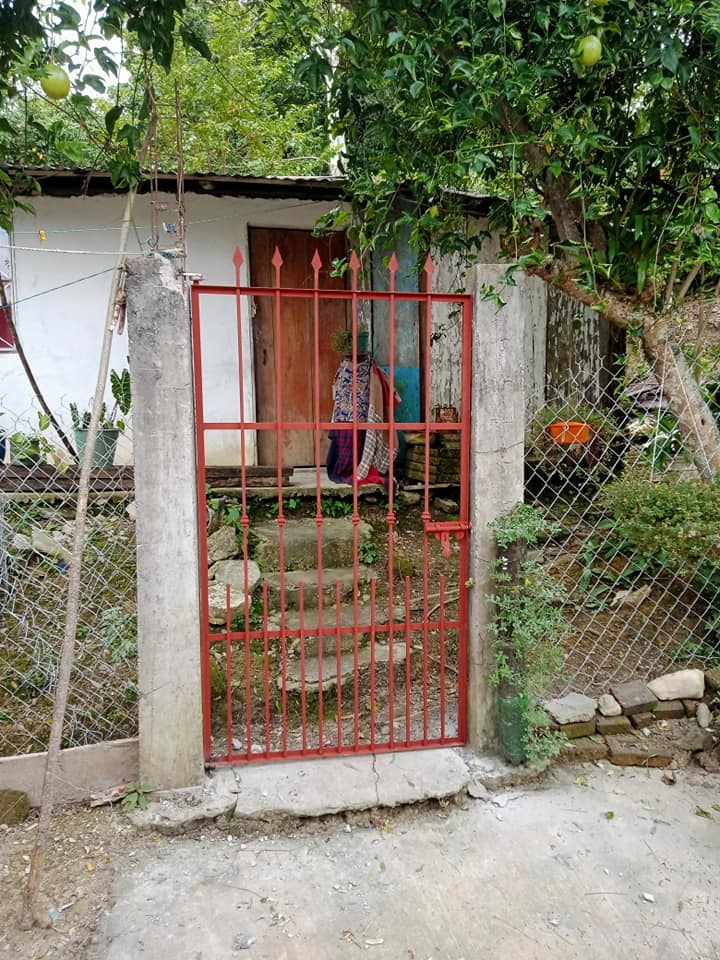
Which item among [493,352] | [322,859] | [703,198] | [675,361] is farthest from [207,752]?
[703,198]

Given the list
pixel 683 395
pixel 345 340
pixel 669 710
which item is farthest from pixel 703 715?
pixel 345 340

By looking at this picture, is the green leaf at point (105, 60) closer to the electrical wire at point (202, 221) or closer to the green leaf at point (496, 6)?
the green leaf at point (496, 6)

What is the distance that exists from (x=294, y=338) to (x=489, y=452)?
165 inches

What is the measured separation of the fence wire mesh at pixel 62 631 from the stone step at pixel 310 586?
0.87m

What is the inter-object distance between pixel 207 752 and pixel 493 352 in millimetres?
2135

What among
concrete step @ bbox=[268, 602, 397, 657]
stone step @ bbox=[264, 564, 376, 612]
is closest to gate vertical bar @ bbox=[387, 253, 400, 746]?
concrete step @ bbox=[268, 602, 397, 657]

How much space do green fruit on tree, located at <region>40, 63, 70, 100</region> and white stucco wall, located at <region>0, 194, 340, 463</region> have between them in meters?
3.69

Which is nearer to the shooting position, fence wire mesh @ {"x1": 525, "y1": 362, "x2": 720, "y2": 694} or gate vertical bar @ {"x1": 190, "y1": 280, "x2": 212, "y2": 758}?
gate vertical bar @ {"x1": 190, "y1": 280, "x2": 212, "y2": 758}

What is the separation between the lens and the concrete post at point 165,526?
2.35 metres

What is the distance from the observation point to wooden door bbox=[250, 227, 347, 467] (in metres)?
6.28

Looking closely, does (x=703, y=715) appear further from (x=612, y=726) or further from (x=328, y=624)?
(x=328, y=624)

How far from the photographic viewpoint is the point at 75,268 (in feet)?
19.0

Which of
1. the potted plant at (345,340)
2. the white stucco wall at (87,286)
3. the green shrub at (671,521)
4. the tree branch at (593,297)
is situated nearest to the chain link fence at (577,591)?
the green shrub at (671,521)

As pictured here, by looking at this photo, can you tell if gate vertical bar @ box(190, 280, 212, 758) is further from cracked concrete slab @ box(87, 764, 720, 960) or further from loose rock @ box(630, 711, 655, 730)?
loose rock @ box(630, 711, 655, 730)
